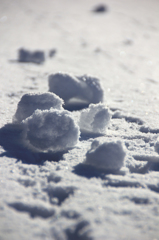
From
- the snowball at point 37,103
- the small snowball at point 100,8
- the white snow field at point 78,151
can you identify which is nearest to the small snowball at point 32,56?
the white snow field at point 78,151

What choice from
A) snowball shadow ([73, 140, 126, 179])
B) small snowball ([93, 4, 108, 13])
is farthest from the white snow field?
small snowball ([93, 4, 108, 13])

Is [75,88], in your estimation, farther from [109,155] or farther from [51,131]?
[109,155]

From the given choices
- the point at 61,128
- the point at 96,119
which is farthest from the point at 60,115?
the point at 96,119

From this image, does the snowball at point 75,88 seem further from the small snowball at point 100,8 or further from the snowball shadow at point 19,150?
the small snowball at point 100,8

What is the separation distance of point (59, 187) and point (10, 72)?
9.24 ft

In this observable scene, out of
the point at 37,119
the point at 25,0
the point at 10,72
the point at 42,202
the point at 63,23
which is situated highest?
the point at 25,0

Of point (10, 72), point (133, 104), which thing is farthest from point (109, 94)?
point (10, 72)

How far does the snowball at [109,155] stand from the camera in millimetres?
1489

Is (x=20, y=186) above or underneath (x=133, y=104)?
underneath

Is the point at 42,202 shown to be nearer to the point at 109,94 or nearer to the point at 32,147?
the point at 32,147

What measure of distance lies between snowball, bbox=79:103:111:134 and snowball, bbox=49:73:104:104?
0.75m

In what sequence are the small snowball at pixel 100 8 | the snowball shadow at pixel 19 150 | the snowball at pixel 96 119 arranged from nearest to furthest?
the snowball shadow at pixel 19 150, the snowball at pixel 96 119, the small snowball at pixel 100 8

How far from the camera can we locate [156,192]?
4.31 feet

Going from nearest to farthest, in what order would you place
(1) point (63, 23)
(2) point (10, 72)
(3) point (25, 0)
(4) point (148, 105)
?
(4) point (148, 105) → (2) point (10, 72) → (1) point (63, 23) → (3) point (25, 0)
